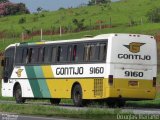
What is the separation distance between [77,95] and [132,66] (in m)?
3.42

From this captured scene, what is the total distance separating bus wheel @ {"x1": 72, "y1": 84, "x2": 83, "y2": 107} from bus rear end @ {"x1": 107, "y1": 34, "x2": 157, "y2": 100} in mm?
2480

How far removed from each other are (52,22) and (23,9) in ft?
83.6

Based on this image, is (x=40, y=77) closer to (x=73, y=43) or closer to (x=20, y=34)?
(x=73, y=43)

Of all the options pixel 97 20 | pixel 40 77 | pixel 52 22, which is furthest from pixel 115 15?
pixel 40 77

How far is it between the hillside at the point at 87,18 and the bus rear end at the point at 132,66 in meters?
38.7

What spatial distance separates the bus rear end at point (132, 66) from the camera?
3192 centimetres

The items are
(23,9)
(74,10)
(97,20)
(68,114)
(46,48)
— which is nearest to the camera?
(68,114)

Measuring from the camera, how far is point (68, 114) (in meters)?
25.8

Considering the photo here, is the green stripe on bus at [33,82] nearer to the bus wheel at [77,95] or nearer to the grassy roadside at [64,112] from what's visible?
the bus wheel at [77,95]

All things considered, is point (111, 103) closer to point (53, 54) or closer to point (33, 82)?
point (53, 54)

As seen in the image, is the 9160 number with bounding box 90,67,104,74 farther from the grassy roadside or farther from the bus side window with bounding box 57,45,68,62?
the grassy roadside

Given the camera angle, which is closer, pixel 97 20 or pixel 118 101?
pixel 118 101

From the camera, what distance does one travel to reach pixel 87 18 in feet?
281

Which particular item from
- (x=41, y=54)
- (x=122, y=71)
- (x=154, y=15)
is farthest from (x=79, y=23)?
(x=122, y=71)
